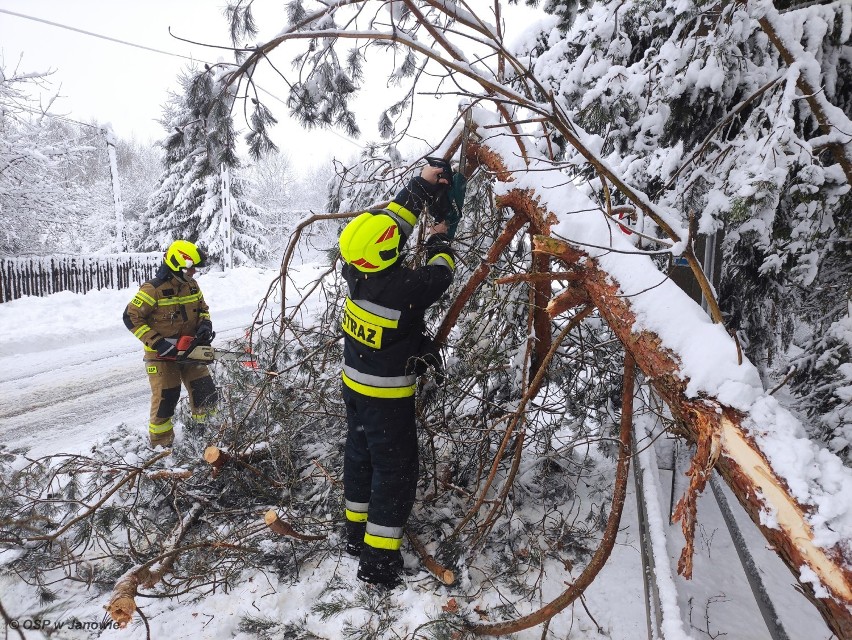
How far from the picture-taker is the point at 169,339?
4.30 metres

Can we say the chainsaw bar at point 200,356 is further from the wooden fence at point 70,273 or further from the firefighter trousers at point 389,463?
the wooden fence at point 70,273

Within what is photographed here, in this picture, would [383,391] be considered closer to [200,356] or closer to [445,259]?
[445,259]

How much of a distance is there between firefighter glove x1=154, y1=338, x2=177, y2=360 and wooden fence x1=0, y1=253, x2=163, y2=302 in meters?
10.2

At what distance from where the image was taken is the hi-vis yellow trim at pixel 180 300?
4.36 meters

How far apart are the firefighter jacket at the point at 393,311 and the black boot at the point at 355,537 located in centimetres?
84

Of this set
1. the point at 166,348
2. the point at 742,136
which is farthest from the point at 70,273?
the point at 742,136

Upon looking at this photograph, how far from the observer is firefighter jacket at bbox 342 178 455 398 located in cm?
247

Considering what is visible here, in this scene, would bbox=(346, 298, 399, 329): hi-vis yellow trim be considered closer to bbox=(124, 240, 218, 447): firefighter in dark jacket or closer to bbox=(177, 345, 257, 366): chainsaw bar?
bbox=(177, 345, 257, 366): chainsaw bar

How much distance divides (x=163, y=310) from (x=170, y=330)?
0.20 m

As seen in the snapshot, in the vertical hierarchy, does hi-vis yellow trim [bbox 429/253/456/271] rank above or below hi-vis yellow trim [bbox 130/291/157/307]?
above

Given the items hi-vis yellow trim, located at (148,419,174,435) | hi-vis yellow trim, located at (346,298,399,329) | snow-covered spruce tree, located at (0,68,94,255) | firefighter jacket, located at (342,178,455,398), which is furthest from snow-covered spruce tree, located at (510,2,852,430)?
snow-covered spruce tree, located at (0,68,94,255)

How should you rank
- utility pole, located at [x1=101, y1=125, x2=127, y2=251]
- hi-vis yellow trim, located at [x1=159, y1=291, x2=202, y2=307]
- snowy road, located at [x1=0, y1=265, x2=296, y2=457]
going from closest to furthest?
1. hi-vis yellow trim, located at [x1=159, y1=291, x2=202, y2=307]
2. snowy road, located at [x1=0, y1=265, x2=296, y2=457]
3. utility pole, located at [x1=101, y1=125, x2=127, y2=251]

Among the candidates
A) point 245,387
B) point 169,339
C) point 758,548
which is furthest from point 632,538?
point 169,339

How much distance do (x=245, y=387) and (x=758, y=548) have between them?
12.6 ft
